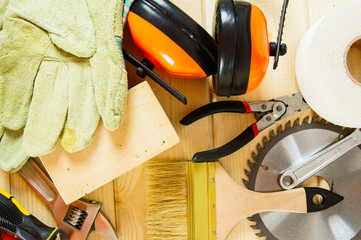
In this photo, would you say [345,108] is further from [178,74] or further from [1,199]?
[1,199]

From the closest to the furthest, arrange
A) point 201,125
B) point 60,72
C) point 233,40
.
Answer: point 233,40, point 60,72, point 201,125

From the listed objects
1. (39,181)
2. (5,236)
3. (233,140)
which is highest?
(233,140)

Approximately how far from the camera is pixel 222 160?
2.33ft

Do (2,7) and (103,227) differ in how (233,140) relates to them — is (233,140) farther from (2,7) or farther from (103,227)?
(2,7)

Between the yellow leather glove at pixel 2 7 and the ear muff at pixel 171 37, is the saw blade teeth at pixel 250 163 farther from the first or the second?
the yellow leather glove at pixel 2 7

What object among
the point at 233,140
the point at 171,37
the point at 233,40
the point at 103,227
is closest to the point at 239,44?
the point at 233,40

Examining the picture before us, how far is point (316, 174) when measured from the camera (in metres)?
0.71

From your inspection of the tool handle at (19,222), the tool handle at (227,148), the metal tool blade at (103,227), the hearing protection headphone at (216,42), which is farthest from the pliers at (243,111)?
the tool handle at (19,222)

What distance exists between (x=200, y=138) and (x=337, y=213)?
386 millimetres

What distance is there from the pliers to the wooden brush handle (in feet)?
0.14

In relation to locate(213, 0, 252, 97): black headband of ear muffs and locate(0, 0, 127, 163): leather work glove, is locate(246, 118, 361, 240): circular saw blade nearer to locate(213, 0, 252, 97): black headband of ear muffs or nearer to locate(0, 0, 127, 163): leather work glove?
locate(213, 0, 252, 97): black headband of ear muffs

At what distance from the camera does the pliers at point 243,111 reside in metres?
0.64

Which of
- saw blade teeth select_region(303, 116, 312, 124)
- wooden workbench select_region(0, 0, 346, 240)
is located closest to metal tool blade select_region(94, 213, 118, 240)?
wooden workbench select_region(0, 0, 346, 240)

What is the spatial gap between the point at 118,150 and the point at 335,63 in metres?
0.46
